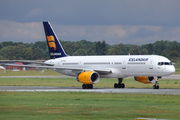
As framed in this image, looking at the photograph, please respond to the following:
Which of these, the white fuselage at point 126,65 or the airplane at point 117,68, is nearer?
the white fuselage at point 126,65

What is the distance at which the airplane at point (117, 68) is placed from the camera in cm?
4069

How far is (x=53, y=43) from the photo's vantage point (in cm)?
5247

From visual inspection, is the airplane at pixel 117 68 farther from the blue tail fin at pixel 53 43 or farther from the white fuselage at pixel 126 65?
the blue tail fin at pixel 53 43

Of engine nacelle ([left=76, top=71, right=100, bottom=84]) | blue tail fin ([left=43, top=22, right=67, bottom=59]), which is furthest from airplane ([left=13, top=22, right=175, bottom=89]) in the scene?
blue tail fin ([left=43, top=22, right=67, bottom=59])

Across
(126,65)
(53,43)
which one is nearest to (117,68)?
(126,65)

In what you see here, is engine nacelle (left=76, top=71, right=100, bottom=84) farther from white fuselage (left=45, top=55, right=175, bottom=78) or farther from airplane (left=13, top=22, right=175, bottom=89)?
white fuselage (left=45, top=55, right=175, bottom=78)

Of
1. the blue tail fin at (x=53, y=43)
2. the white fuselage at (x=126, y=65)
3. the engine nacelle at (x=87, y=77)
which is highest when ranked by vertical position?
the blue tail fin at (x=53, y=43)

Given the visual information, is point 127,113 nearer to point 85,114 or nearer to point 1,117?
point 85,114

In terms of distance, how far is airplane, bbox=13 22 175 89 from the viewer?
4069cm

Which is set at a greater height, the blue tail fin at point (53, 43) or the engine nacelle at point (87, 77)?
the blue tail fin at point (53, 43)

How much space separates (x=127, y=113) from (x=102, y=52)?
175 meters

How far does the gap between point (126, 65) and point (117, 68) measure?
142 centimetres

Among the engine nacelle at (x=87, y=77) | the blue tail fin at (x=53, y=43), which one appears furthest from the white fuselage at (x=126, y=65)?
the blue tail fin at (x=53, y=43)

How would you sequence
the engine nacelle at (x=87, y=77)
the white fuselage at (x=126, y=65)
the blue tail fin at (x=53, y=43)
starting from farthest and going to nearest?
the blue tail fin at (x=53, y=43)
the engine nacelle at (x=87, y=77)
the white fuselage at (x=126, y=65)
